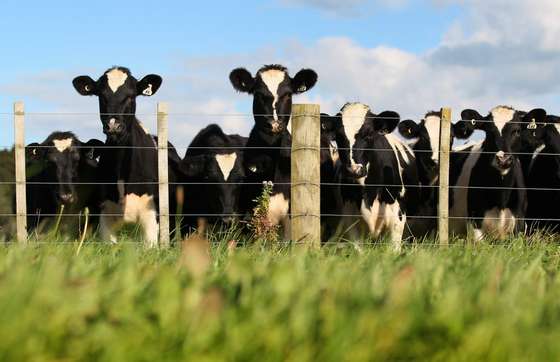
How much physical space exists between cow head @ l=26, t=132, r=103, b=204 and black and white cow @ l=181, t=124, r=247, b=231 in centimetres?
127

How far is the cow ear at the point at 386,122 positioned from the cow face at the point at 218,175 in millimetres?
1880

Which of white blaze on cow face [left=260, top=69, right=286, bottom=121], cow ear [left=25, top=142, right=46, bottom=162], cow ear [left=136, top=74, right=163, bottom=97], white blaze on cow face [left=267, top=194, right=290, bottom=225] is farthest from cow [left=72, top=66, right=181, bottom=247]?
white blaze on cow face [left=260, top=69, right=286, bottom=121]

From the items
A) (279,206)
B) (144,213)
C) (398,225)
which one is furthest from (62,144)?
(398,225)

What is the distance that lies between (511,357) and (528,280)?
1.02 meters

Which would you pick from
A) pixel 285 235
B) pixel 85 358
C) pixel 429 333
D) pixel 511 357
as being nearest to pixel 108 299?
pixel 85 358

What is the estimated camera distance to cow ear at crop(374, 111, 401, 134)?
11906 millimetres

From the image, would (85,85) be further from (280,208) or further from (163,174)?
(280,208)

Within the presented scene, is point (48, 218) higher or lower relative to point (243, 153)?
lower

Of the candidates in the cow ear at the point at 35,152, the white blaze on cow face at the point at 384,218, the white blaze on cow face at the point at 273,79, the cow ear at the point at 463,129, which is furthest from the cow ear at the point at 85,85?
the cow ear at the point at 463,129

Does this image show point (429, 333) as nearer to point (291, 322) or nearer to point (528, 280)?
point (291, 322)

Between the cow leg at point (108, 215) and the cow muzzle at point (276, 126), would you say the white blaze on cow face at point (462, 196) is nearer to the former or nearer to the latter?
the cow muzzle at point (276, 126)

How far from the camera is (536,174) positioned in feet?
42.2

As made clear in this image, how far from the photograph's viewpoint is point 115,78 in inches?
478

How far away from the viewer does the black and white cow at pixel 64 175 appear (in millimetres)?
11827
